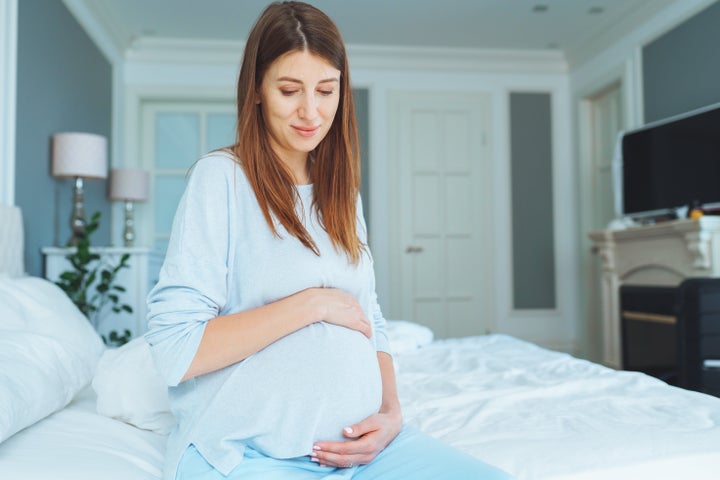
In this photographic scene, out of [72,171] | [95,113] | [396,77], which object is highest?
[396,77]

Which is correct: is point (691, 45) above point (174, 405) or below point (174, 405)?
above

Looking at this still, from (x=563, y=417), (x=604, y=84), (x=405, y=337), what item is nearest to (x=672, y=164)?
(x=604, y=84)

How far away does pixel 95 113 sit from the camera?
461cm

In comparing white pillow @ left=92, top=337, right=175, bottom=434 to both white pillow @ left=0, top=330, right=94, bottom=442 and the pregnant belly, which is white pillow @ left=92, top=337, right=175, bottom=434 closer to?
white pillow @ left=0, top=330, right=94, bottom=442

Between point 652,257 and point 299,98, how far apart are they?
3486mm

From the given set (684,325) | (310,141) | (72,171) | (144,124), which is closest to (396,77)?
(144,124)

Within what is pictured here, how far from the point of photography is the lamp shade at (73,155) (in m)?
3.59

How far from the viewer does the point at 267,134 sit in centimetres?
112

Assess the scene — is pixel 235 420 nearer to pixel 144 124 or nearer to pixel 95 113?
pixel 95 113

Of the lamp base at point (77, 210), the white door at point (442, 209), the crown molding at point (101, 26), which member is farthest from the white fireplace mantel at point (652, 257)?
the crown molding at point (101, 26)

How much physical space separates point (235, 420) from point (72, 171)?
309 cm

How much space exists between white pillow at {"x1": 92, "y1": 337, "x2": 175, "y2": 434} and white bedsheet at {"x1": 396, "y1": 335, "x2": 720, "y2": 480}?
563 millimetres

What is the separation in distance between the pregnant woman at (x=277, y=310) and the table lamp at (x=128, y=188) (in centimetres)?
370

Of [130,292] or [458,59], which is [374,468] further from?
[458,59]
